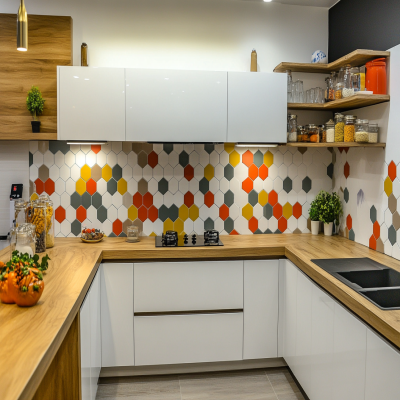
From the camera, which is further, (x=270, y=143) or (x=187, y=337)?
(x=270, y=143)

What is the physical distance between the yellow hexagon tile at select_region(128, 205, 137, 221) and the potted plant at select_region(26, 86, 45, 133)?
94 centimetres

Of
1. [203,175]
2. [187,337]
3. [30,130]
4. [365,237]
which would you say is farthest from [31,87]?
[365,237]

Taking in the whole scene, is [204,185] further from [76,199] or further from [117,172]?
[76,199]

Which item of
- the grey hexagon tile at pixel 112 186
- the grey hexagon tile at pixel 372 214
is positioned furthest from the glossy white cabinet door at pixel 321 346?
the grey hexagon tile at pixel 112 186

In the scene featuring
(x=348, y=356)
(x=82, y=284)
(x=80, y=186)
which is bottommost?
(x=348, y=356)

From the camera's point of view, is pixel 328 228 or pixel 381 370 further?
pixel 328 228

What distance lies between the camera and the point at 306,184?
342cm

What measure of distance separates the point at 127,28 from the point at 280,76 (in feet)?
4.29

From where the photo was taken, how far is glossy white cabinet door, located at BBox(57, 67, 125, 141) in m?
2.79

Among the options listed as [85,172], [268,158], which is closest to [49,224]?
[85,172]

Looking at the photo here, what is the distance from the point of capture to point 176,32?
126 inches

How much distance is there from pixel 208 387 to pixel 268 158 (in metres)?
1.88

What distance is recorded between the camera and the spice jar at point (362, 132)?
2.63 m

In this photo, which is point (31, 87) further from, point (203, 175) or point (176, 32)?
point (203, 175)
